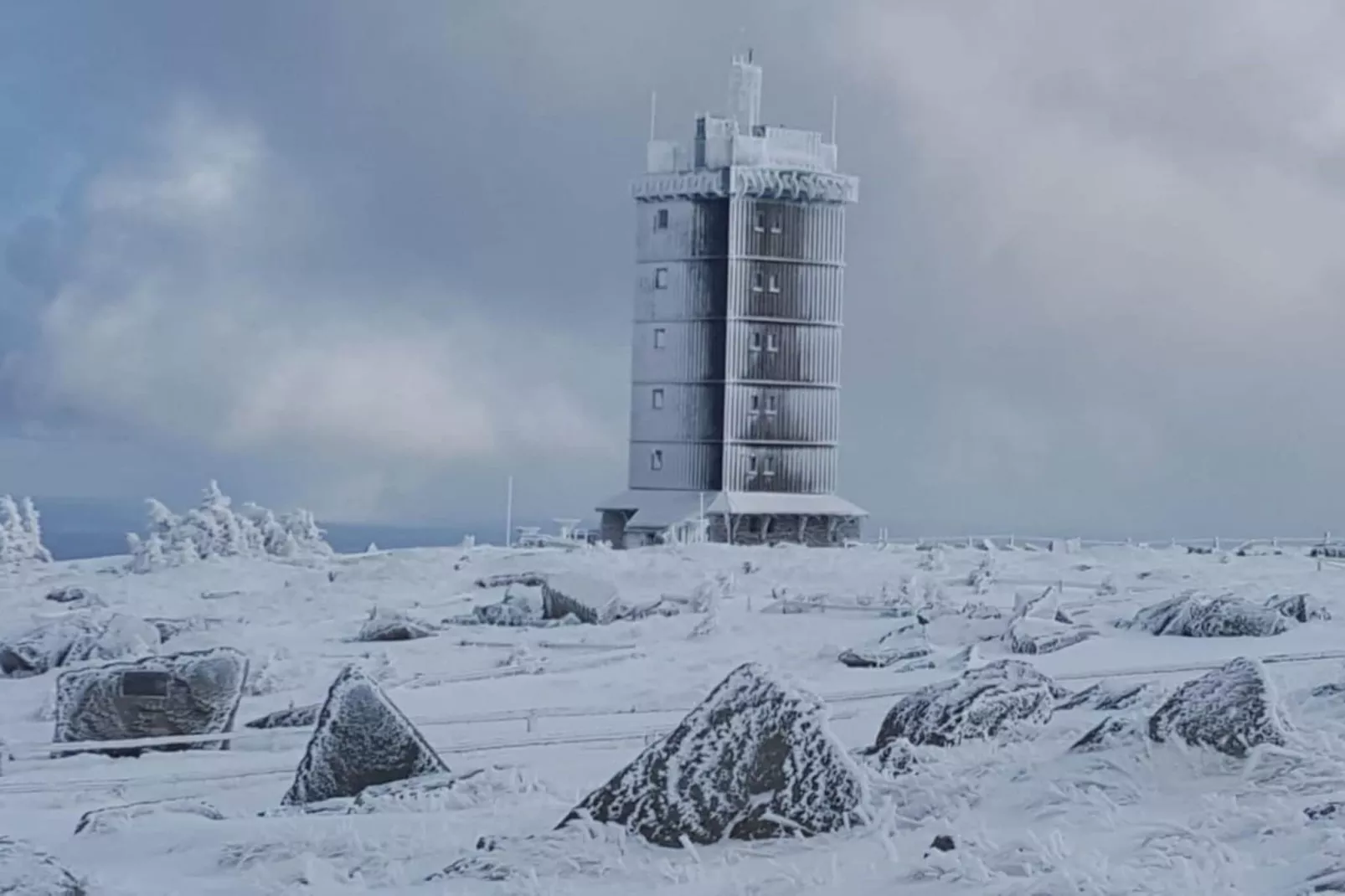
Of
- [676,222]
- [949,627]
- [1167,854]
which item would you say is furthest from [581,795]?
[676,222]

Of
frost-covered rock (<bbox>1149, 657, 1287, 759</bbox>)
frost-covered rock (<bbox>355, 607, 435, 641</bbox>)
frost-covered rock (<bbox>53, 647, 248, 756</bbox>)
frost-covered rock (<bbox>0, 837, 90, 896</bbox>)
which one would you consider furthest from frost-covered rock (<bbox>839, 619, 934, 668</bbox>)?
frost-covered rock (<bbox>0, 837, 90, 896</bbox>)

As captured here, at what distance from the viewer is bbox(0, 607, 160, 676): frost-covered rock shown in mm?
24469

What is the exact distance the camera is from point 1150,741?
39.1ft

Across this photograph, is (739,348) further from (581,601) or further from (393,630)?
(393,630)

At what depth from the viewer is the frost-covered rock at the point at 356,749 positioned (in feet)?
46.0

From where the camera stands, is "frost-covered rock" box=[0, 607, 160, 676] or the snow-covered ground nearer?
the snow-covered ground

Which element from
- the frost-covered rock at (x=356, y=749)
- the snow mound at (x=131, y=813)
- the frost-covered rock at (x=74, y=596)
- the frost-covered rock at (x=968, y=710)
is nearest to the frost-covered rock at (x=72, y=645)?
the frost-covered rock at (x=74, y=596)

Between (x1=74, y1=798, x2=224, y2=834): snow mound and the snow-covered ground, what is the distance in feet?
0.29

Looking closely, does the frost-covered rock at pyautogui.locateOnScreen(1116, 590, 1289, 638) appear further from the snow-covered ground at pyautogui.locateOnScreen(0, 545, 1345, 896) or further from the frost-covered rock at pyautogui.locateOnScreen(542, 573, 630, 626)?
the frost-covered rock at pyautogui.locateOnScreen(542, 573, 630, 626)

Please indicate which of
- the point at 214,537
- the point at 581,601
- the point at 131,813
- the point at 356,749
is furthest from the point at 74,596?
the point at 131,813

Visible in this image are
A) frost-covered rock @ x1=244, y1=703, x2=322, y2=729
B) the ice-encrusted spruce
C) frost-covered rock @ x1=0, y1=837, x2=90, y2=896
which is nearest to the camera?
frost-covered rock @ x1=0, y1=837, x2=90, y2=896

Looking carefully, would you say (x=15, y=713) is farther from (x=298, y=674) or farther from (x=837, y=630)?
(x=837, y=630)

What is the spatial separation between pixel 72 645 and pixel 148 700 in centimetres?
696

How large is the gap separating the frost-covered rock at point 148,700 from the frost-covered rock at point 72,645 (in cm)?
599
